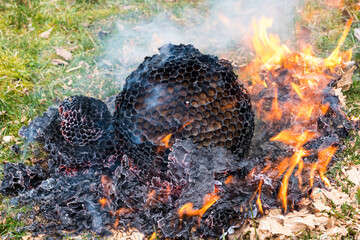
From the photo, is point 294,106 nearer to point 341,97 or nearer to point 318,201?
point 341,97

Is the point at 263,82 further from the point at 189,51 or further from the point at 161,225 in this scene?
the point at 161,225

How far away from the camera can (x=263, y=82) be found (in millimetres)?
4270

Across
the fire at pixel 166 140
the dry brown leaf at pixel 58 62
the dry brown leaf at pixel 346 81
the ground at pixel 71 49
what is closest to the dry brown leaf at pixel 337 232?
the ground at pixel 71 49

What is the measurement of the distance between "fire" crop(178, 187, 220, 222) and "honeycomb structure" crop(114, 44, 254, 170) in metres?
0.47

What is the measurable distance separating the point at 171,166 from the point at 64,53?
3740 mm

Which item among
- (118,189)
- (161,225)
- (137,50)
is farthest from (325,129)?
(137,50)

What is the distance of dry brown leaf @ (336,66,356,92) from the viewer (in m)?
4.43

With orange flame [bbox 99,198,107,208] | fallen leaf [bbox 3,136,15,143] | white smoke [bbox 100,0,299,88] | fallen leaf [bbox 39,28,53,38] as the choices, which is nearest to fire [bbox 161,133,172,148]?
orange flame [bbox 99,198,107,208]

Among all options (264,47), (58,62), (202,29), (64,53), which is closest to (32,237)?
(58,62)

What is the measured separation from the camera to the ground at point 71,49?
426 centimetres

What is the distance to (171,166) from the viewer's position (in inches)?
113

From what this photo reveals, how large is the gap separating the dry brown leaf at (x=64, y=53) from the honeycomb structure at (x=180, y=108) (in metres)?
2.97

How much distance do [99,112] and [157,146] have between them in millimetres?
921

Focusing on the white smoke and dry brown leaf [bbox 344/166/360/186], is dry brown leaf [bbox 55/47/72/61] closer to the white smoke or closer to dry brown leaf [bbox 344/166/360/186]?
the white smoke
